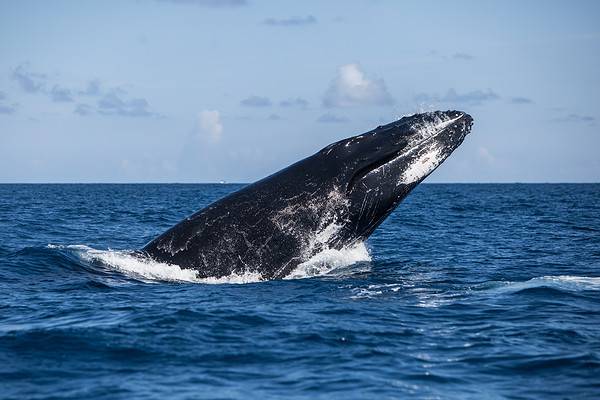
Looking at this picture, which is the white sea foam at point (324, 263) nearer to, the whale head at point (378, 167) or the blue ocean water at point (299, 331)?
the blue ocean water at point (299, 331)

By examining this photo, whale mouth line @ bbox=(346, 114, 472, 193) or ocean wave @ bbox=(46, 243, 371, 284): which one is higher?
whale mouth line @ bbox=(346, 114, 472, 193)

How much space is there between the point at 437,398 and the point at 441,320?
3.50 metres

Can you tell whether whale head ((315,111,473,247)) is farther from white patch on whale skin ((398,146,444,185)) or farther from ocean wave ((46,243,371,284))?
ocean wave ((46,243,371,284))

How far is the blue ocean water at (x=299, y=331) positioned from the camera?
8.95 m

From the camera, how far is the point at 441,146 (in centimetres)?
1560

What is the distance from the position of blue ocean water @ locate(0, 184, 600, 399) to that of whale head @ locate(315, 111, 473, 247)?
41.5 inches

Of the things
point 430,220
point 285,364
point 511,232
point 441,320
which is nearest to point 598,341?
point 441,320

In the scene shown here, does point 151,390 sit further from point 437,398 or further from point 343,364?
point 437,398

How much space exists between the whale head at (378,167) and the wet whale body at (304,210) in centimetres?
2

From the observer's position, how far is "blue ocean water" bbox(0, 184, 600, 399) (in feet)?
29.4

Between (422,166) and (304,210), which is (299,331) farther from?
(422,166)

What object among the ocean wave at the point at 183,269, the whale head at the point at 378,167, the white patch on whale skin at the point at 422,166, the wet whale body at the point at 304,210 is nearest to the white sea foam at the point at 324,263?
the ocean wave at the point at 183,269

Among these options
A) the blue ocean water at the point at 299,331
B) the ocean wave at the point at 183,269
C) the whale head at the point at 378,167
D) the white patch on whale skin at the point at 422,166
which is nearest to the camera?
→ the blue ocean water at the point at 299,331

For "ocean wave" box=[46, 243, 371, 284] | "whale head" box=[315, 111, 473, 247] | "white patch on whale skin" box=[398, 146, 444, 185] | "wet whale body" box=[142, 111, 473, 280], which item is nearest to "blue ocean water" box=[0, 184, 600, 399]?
"ocean wave" box=[46, 243, 371, 284]
